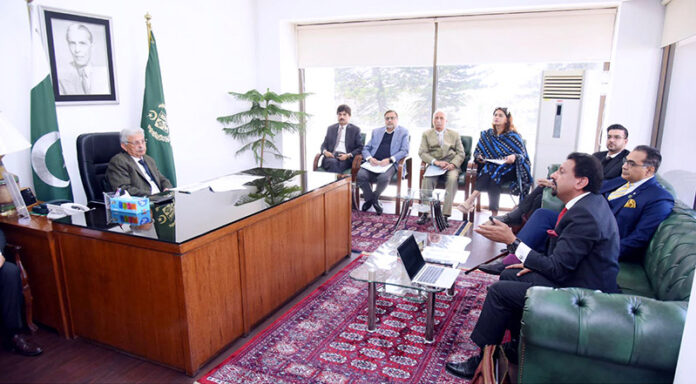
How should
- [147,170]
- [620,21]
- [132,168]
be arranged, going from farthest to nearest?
[620,21]
[147,170]
[132,168]

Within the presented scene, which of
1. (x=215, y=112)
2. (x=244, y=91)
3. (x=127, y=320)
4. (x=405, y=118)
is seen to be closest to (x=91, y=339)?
(x=127, y=320)

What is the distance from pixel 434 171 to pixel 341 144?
130 cm

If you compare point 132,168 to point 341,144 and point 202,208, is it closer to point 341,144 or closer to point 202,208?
point 202,208

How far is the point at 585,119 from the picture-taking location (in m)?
5.22

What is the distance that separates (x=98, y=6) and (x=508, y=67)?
4.47 meters

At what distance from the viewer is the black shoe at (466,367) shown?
225 centimetres

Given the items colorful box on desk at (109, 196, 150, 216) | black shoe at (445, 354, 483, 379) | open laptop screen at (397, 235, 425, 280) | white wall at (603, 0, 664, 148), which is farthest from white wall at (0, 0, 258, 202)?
white wall at (603, 0, 664, 148)

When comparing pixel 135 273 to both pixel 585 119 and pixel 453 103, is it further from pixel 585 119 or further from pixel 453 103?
pixel 585 119

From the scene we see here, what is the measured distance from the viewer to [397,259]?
2900mm

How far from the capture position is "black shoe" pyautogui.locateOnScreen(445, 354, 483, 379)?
88.5 inches

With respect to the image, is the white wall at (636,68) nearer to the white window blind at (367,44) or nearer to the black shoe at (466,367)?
the white window blind at (367,44)

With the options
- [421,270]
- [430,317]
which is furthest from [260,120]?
[430,317]

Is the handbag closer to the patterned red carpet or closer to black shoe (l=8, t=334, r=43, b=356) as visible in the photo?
the patterned red carpet

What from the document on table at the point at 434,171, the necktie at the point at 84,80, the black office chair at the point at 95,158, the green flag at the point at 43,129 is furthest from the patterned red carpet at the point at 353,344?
the necktie at the point at 84,80
